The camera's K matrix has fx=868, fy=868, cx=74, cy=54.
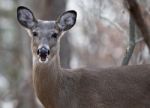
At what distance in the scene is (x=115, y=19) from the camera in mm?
14555

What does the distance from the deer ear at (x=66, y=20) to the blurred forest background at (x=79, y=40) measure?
80cm

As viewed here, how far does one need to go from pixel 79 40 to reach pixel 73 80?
13071mm

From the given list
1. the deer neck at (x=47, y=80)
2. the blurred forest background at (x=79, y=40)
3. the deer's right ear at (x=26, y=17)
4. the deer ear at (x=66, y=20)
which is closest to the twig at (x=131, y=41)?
the blurred forest background at (x=79, y=40)

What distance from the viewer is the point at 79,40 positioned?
25.4 metres

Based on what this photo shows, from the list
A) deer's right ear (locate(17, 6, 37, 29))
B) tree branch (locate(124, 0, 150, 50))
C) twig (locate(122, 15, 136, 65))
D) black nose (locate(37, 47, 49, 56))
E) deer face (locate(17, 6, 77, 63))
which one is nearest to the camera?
black nose (locate(37, 47, 49, 56))

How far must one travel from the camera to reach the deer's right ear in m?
12.3

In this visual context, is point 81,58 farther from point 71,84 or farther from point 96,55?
point 71,84

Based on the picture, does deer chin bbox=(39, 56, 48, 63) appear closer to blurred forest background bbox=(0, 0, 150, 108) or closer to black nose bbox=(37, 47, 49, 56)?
black nose bbox=(37, 47, 49, 56)

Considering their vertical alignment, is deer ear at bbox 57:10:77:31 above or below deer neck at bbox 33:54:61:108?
above

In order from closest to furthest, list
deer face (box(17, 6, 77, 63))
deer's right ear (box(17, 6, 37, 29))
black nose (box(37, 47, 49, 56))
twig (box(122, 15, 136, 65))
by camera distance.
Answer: black nose (box(37, 47, 49, 56)) → deer face (box(17, 6, 77, 63)) → deer's right ear (box(17, 6, 37, 29)) → twig (box(122, 15, 136, 65))

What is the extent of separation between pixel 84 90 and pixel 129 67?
0.76 m

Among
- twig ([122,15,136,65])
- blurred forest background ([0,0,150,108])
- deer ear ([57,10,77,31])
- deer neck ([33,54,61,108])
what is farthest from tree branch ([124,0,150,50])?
deer neck ([33,54,61,108])

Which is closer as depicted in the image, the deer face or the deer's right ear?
the deer face

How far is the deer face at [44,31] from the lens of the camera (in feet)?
38.1
